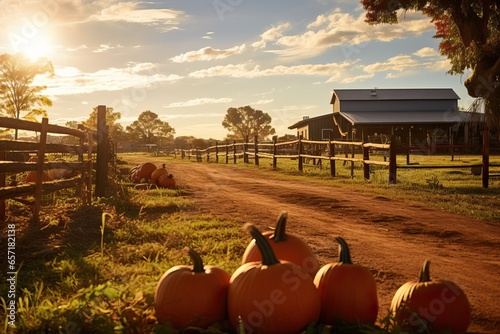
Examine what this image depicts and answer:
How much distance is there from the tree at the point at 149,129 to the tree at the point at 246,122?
43.0 feet

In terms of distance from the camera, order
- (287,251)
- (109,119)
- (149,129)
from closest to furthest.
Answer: (287,251) → (109,119) → (149,129)

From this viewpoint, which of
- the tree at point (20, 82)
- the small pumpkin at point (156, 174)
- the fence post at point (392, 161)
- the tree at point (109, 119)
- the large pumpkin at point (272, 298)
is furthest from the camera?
the tree at point (109, 119)

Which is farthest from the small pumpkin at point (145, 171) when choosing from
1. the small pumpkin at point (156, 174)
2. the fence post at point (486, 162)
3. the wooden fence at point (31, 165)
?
the fence post at point (486, 162)

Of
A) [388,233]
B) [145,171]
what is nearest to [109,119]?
[145,171]

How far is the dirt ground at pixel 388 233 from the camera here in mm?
4781

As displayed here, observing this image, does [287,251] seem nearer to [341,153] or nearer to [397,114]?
[341,153]

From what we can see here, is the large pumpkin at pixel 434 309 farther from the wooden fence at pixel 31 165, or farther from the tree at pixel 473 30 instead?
the tree at pixel 473 30

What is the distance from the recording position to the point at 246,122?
A: 10769 centimetres

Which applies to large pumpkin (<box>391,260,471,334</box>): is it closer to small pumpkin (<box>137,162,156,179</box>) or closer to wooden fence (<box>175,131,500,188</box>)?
wooden fence (<box>175,131,500,188</box>)

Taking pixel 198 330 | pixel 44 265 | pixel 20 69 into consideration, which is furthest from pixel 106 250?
pixel 20 69

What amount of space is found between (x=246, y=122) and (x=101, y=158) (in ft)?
319

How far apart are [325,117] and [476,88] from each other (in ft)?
113

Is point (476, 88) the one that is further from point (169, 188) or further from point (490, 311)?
point (490, 311)

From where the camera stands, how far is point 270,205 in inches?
405
